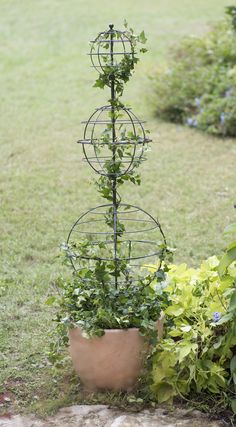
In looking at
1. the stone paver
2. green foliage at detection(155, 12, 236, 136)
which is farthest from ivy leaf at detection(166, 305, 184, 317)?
green foliage at detection(155, 12, 236, 136)

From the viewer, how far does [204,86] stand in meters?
9.58

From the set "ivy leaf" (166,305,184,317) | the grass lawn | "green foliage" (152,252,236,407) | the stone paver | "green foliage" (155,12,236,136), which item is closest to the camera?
the stone paver

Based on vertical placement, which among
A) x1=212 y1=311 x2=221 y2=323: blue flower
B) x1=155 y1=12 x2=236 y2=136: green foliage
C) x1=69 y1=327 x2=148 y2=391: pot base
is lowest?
x1=69 y1=327 x2=148 y2=391: pot base

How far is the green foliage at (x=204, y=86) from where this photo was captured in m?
8.95

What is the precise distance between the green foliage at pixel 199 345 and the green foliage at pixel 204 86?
5215 millimetres

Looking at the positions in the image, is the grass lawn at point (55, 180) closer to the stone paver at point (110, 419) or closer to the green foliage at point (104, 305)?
the stone paver at point (110, 419)

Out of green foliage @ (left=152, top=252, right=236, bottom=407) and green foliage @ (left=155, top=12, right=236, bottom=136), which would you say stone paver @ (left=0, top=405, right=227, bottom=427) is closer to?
green foliage @ (left=152, top=252, right=236, bottom=407)

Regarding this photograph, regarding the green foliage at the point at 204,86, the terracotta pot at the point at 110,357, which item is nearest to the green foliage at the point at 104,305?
the terracotta pot at the point at 110,357

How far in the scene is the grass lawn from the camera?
4.23 metres

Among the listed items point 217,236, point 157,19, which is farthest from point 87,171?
point 157,19

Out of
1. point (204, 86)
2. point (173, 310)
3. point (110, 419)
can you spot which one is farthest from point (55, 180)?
point (110, 419)

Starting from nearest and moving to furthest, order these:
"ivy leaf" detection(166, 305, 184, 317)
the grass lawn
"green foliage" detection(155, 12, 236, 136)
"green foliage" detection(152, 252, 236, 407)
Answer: "green foliage" detection(152, 252, 236, 407) < "ivy leaf" detection(166, 305, 184, 317) < the grass lawn < "green foliage" detection(155, 12, 236, 136)

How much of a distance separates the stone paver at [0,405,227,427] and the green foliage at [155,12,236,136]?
5.66 metres

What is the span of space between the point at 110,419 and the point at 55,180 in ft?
13.9
